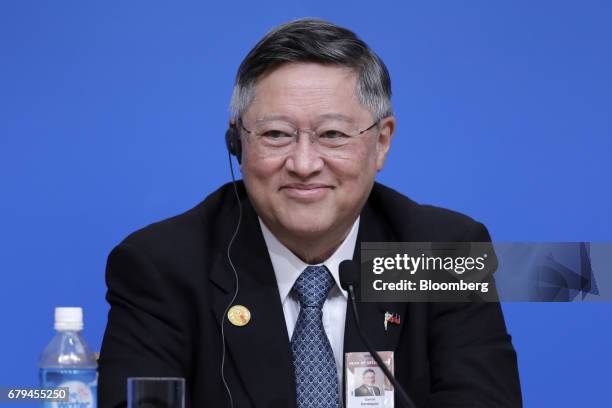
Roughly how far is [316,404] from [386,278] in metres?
0.41

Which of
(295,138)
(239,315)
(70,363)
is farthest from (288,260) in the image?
(70,363)

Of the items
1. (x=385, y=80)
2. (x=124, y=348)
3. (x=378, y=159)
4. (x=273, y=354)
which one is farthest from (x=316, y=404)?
(x=385, y=80)

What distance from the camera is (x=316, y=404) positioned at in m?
2.28

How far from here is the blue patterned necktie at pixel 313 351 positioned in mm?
2295

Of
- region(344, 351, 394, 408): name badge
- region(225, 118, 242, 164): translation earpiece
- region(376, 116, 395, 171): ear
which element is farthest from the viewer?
region(376, 116, 395, 171): ear

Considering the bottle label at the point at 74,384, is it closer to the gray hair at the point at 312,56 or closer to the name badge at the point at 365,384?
the name badge at the point at 365,384

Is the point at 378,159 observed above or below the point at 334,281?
above

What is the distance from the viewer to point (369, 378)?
2238mm

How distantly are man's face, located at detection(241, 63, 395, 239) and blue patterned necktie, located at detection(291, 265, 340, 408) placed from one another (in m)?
0.13

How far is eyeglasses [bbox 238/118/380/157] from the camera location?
7.72ft

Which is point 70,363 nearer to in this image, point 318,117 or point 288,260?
point 288,260

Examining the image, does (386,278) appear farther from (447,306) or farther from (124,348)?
(124,348)

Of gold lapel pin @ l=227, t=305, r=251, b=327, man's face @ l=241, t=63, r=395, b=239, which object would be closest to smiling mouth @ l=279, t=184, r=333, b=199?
man's face @ l=241, t=63, r=395, b=239

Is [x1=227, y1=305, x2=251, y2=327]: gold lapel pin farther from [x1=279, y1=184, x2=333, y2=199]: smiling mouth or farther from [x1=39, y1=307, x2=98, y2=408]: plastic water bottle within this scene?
[x1=39, y1=307, x2=98, y2=408]: plastic water bottle
